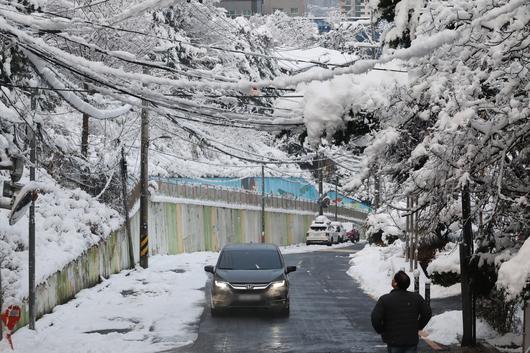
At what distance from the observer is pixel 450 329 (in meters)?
17.6

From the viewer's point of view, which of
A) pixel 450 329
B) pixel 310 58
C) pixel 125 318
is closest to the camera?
pixel 450 329

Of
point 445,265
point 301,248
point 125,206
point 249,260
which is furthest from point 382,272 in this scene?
point 301,248

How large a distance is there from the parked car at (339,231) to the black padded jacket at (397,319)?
59.2 metres

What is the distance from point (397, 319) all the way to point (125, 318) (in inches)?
455

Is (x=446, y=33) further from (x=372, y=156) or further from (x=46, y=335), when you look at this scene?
(x=46, y=335)

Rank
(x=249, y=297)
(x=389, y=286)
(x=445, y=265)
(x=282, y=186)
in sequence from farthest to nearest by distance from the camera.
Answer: (x=282, y=186) → (x=389, y=286) → (x=445, y=265) → (x=249, y=297)

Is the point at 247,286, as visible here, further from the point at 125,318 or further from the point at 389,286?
the point at 389,286

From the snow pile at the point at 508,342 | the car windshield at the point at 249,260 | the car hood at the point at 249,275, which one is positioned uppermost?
the car windshield at the point at 249,260

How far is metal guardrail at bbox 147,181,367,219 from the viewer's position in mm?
44531

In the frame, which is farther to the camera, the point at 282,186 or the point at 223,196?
the point at 282,186

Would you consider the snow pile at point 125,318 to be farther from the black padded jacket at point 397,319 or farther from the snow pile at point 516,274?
the snow pile at point 516,274

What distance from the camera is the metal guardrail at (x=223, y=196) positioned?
1753 inches

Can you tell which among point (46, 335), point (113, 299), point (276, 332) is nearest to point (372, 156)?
point (276, 332)

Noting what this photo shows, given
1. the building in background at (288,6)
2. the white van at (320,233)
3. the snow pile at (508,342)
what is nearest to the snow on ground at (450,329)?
the snow pile at (508,342)
